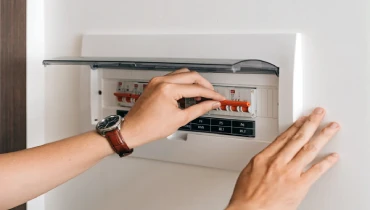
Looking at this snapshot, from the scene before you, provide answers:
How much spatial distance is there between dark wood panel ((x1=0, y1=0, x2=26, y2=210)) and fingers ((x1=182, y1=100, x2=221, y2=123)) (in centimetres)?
42

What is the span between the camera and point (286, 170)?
62cm

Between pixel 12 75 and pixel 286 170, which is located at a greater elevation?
pixel 12 75

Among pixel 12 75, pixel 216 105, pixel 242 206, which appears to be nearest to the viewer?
Answer: pixel 242 206

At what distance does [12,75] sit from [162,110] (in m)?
0.40

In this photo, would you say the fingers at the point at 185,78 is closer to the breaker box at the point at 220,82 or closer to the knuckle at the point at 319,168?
the breaker box at the point at 220,82

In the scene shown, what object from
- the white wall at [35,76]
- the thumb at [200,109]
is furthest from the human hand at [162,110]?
the white wall at [35,76]

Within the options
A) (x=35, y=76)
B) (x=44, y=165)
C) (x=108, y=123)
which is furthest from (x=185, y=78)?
(x=35, y=76)

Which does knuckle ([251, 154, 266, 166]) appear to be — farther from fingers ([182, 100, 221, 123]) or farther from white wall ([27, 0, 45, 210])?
white wall ([27, 0, 45, 210])

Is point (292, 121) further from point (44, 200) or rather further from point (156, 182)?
point (44, 200)

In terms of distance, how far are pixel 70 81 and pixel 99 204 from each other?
0.80 ft

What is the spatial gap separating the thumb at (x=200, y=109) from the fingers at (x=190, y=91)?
0.01 m

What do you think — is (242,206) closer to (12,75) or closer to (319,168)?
(319,168)

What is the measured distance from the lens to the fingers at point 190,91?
2.25 ft

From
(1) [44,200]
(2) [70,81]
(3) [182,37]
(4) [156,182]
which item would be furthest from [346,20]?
(1) [44,200]
